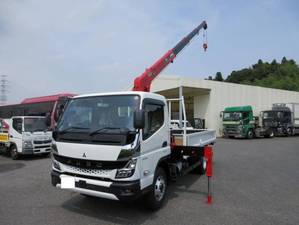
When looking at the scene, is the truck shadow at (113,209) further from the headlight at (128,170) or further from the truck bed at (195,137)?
the truck bed at (195,137)

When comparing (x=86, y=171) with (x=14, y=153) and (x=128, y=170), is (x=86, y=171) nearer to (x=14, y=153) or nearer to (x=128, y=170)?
(x=128, y=170)

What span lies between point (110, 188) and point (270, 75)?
227 ft

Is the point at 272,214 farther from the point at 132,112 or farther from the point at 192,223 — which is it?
the point at 132,112

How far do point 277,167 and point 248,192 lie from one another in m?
3.62

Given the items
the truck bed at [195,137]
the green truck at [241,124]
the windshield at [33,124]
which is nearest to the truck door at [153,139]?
the truck bed at [195,137]

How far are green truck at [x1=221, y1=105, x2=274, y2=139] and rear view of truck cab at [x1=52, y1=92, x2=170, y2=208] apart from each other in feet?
58.9

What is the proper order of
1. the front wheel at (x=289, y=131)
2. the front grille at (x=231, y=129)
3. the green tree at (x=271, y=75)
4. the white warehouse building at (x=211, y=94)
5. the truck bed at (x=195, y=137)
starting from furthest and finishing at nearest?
the green tree at (x=271, y=75), the front wheel at (x=289, y=131), the white warehouse building at (x=211, y=94), the front grille at (x=231, y=129), the truck bed at (x=195, y=137)

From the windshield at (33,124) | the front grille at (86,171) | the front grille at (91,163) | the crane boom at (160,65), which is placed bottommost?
the front grille at (86,171)

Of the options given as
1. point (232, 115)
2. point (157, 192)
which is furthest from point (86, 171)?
point (232, 115)

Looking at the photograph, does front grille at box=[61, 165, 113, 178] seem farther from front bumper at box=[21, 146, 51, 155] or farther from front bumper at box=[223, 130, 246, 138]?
front bumper at box=[223, 130, 246, 138]

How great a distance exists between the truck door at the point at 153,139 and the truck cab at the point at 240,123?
17625 millimetres

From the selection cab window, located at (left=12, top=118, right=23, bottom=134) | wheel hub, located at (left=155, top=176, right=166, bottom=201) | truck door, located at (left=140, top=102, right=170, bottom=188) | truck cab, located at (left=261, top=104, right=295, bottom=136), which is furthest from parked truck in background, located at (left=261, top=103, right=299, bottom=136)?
wheel hub, located at (left=155, top=176, right=166, bottom=201)

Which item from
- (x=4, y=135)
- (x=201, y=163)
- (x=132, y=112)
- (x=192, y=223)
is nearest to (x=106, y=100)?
(x=132, y=112)

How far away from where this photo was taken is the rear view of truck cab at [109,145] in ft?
12.5
